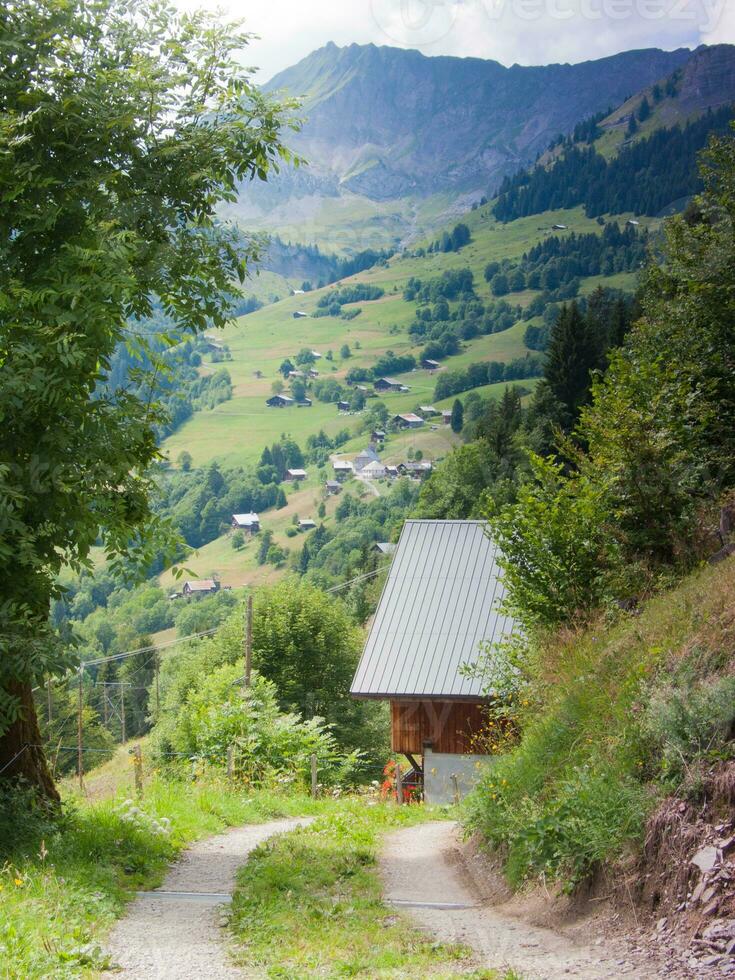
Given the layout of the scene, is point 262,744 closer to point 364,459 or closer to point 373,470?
point 373,470

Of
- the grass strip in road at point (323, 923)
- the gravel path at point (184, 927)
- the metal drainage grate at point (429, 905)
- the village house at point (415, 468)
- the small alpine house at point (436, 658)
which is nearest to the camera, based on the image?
the grass strip in road at point (323, 923)

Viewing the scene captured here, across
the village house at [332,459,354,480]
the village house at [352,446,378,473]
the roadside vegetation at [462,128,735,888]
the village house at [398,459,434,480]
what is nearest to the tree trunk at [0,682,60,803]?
the roadside vegetation at [462,128,735,888]

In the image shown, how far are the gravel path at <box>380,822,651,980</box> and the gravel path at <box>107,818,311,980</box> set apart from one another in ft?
5.28

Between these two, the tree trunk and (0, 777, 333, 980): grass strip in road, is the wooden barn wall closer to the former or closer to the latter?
(0, 777, 333, 980): grass strip in road

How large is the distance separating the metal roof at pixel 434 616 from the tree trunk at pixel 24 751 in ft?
41.6

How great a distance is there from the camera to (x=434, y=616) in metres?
24.0

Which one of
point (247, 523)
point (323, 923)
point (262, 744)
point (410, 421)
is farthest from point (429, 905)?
point (247, 523)

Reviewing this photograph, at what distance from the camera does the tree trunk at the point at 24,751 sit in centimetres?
1032

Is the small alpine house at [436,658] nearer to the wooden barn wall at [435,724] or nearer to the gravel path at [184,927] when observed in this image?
the wooden barn wall at [435,724]

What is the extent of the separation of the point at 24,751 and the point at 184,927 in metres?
3.34

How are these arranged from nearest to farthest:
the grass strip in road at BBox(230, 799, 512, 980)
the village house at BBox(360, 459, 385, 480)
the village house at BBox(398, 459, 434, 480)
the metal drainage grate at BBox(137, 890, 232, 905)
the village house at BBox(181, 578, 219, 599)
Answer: the grass strip in road at BBox(230, 799, 512, 980), the metal drainage grate at BBox(137, 890, 232, 905), the village house at BBox(181, 578, 219, 599), the village house at BBox(398, 459, 434, 480), the village house at BBox(360, 459, 385, 480)

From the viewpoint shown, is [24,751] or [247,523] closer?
[24,751]

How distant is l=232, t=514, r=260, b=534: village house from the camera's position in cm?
19150

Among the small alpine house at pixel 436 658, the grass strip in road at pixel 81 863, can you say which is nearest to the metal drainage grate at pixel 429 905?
the grass strip in road at pixel 81 863
